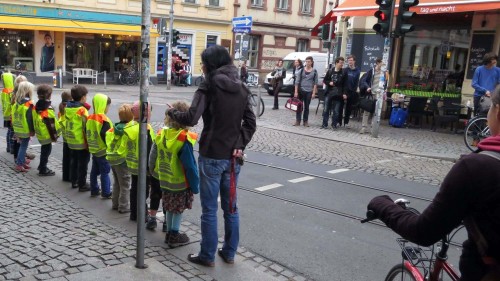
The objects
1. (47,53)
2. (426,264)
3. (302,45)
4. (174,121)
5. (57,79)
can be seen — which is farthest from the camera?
(302,45)

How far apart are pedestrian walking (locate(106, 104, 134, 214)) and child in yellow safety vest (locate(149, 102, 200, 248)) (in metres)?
0.82

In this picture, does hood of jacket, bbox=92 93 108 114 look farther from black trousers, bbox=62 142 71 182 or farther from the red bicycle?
the red bicycle

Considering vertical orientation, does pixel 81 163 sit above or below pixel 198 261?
above

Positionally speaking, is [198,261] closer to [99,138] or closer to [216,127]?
[216,127]

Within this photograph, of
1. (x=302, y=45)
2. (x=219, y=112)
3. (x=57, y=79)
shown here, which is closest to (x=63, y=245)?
(x=219, y=112)

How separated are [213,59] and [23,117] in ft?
14.4

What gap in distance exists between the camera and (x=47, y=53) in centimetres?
2680

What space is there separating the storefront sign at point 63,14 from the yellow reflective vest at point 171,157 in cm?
2372

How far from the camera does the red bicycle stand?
8.60ft

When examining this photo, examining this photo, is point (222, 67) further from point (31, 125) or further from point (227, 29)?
point (227, 29)

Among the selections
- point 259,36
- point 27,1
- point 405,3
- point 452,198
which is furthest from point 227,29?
point 452,198

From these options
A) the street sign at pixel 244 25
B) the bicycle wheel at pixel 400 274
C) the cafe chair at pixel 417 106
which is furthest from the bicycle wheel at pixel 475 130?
→ the street sign at pixel 244 25

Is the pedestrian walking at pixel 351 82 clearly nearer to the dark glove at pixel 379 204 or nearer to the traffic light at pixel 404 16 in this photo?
the traffic light at pixel 404 16

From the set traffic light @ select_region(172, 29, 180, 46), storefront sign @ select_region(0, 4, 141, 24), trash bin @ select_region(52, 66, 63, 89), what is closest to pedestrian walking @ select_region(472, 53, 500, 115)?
traffic light @ select_region(172, 29, 180, 46)
